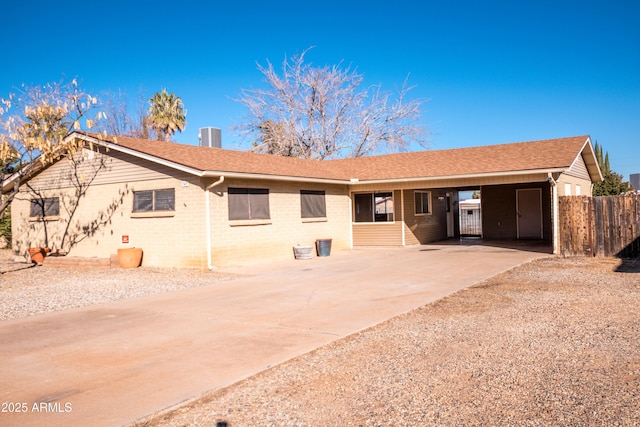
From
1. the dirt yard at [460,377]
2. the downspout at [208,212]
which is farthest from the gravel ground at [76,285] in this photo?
the dirt yard at [460,377]

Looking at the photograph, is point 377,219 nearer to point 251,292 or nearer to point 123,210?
point 123,210

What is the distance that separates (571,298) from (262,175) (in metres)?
9.38

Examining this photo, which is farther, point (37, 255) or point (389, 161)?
point (389, 161)

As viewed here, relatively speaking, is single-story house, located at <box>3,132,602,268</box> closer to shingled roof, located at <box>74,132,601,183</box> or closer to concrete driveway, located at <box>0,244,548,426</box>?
shingled roof, located at <box>74,132,601,183</box>

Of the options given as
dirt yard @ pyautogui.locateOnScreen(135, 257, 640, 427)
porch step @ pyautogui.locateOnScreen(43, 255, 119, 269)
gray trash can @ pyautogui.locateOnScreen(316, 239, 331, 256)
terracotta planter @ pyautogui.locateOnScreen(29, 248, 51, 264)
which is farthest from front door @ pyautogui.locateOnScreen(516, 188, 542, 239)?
terracotta planter @ pyautogui.locateOnScreen(29, 248, 51, 264)

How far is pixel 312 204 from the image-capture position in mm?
18781

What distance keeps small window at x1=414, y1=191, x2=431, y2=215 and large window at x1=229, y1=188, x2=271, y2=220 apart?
7.88 metres

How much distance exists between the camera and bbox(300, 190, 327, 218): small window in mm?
18231

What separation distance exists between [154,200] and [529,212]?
15647mm

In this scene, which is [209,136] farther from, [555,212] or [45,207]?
[555,212]

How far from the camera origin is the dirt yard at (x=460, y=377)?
4006 millimetres

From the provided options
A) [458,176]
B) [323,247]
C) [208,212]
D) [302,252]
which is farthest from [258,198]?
[458,176]

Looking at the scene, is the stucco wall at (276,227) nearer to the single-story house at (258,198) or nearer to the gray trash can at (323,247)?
the single-story house at (258,198)

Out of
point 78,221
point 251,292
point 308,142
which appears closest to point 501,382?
point 251,292
